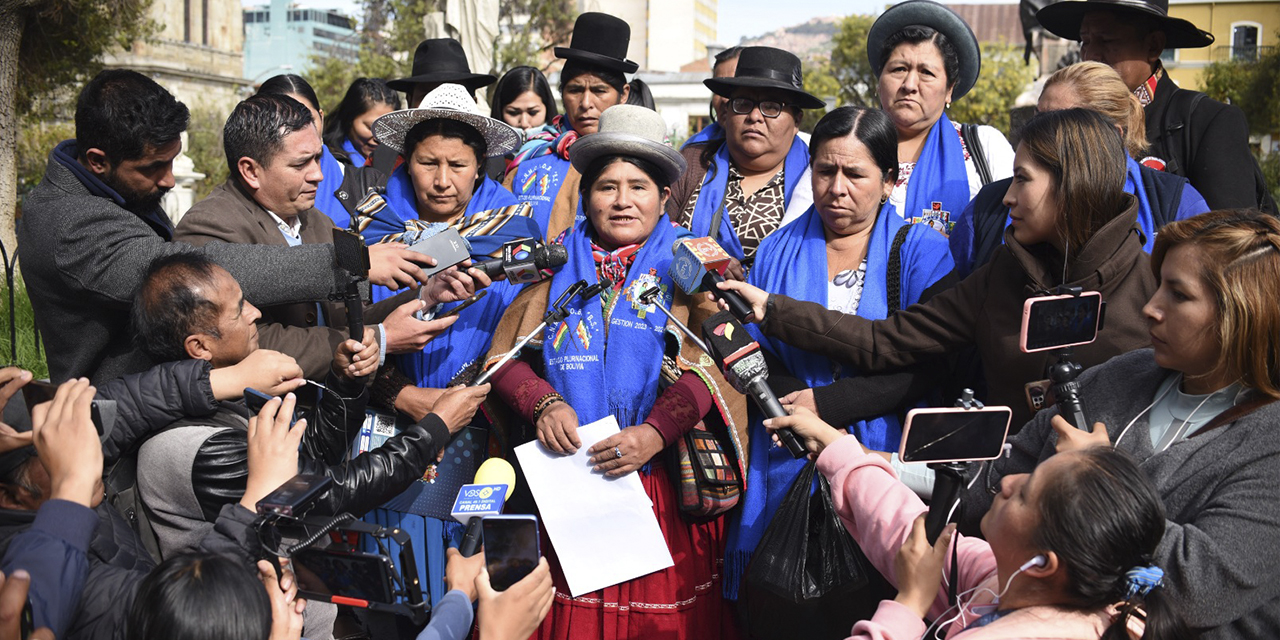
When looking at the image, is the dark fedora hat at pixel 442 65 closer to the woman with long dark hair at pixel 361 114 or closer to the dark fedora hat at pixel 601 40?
the woman with long dark hair at pixel 361 114

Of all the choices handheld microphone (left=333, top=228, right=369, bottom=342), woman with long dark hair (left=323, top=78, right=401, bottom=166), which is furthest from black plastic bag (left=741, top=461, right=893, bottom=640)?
woman with long dark hair (left=323, top=78, right=401, bottom=166)

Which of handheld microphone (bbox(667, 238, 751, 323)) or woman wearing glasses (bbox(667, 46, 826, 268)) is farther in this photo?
woman wearing glasses (bbox(667, 46, 826, 268))

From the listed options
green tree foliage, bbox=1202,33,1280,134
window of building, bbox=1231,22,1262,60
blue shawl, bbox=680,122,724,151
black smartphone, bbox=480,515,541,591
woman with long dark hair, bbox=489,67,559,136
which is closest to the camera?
black smartphone, bbox=480,515,541,591

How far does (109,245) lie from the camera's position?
3.07 metres

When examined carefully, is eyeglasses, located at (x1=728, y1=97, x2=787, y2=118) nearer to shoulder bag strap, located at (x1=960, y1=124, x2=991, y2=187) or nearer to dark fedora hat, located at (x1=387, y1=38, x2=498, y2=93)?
shoulder bag strap, located at (x1=960, y1=124, x2=991, y2=187)

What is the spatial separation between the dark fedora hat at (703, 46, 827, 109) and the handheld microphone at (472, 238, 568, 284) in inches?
49.8

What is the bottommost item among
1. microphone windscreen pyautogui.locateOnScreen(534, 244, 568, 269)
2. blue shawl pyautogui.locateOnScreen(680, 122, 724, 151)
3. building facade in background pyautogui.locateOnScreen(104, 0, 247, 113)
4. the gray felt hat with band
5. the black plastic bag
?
the black plastic bag

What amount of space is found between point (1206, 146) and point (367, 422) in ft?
10.9

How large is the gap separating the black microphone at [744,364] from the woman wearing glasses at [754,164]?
1.04m

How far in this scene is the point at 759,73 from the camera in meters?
4.32

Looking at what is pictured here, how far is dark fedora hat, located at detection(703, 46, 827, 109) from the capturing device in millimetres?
4242

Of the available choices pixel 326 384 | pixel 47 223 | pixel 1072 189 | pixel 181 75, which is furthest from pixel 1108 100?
pixel 181 75

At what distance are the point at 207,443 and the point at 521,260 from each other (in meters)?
1.19

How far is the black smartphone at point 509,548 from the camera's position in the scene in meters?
2.21
